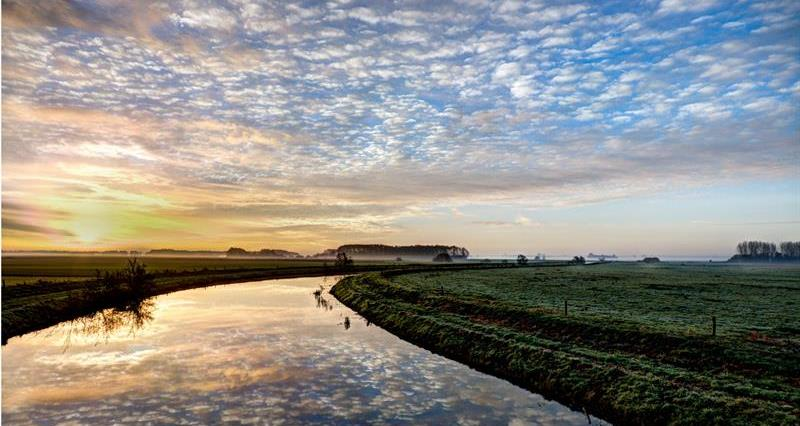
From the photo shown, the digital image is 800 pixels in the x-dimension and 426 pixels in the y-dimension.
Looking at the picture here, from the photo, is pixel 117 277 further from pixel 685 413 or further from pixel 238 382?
pixel 685 413

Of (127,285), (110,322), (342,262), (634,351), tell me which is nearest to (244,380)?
(634,351)

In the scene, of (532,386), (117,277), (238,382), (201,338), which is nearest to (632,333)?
(532,386)

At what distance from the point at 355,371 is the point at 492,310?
19.2 meters

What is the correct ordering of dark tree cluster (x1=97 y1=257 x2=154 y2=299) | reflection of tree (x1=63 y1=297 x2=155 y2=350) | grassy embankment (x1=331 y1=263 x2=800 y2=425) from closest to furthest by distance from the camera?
1. grassy embankment (x1=331 y1=263 x2=800 y2=425)
2. reflection of tree (x1=63 y1=297 x2=155 y2=350)
3. dark tree cluster (x1=97 y1=257 x2=154 y2=299)

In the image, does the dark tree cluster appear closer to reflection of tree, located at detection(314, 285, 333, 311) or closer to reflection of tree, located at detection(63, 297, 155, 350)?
reflection of tree, located at detection(63, 297, 155, 350)

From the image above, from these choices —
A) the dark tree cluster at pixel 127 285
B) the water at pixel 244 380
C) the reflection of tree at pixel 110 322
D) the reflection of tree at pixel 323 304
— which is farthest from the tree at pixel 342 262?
the water at pixel 244 380

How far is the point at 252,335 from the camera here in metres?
37.0

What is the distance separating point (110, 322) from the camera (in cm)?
4384

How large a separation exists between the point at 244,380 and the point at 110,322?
26531 millimetres

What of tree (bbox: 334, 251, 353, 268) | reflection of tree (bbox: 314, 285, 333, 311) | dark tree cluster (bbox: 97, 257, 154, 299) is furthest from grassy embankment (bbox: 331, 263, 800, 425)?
tree (bbox: 334, 251, 353, 268)

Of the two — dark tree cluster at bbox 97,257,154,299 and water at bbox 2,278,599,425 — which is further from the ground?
dark tree cluster at bbox 97,257,154,299

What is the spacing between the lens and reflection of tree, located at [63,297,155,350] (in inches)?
1515

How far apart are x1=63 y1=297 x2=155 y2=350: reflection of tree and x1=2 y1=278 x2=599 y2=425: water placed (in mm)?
280

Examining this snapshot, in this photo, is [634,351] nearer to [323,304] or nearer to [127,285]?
[323,304]
